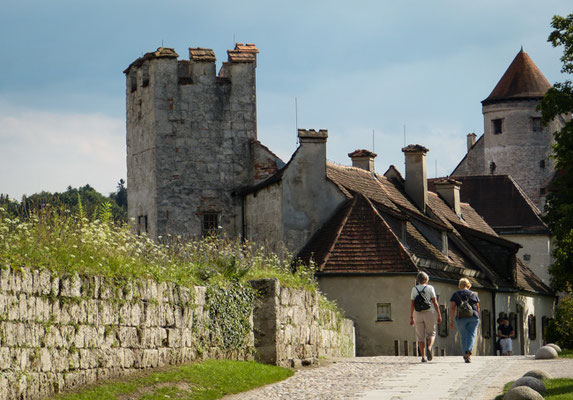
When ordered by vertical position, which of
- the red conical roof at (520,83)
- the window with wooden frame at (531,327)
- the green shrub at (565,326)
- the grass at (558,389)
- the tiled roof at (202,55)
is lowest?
the window with wooden frame at (531,327)

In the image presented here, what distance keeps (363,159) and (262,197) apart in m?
7.84

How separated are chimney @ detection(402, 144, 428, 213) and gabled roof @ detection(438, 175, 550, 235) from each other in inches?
880

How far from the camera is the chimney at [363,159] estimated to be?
44.2 meters

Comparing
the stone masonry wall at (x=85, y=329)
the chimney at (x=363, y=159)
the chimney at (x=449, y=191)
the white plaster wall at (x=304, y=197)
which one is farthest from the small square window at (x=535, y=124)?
the stone masonry wall at (x=85, y=329)

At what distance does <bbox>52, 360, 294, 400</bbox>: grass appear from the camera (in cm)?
1347

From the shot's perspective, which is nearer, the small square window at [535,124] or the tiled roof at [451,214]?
the tiled roof at [451,214]

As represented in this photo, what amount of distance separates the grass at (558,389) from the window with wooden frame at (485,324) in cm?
2809

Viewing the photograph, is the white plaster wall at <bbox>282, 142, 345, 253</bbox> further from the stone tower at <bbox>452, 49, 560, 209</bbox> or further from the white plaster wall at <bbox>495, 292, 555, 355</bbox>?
the stone tower at <bbox>452, 49, 560, 209</bbox>

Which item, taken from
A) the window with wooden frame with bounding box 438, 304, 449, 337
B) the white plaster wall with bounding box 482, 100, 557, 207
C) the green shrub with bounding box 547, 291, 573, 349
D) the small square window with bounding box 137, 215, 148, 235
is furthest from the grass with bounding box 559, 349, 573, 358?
the white plaster wall with bounding box 482, 100, 557, 207

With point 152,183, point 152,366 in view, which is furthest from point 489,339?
point 152,366

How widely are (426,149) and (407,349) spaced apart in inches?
563

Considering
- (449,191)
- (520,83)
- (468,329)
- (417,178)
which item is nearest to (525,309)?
(449,191)

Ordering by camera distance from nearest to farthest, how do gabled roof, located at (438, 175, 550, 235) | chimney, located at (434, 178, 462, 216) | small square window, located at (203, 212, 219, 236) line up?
small square window, located at (203, 212, 219, 236)
chimney, located at (434, 178, 462, 216)
gabled roof, located at (438, 175, 550, 235)

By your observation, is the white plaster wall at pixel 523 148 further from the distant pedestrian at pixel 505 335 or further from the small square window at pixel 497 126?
the distant pedestrian at pixel 505 335
